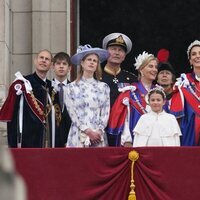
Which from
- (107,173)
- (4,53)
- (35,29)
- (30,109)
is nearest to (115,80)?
(30,109)

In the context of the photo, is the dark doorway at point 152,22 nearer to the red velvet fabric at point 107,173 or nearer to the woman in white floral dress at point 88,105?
the woman in white floral dress at point 88,105

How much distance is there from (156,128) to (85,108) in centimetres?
70

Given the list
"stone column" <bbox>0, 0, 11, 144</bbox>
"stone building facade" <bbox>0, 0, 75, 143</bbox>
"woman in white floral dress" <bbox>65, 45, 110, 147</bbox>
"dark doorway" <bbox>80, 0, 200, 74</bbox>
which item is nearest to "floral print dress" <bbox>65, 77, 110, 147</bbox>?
"woman in white floral dress" <bbox>65, 45, 110, 147</bbox>

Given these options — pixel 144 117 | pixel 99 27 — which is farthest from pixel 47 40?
pixel 144 117

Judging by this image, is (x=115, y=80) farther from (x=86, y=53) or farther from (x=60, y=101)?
(x=60, y=101)

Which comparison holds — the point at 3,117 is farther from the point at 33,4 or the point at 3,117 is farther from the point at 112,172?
the point at 33,4

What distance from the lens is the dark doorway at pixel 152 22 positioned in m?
11.6

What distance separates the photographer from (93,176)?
625cm

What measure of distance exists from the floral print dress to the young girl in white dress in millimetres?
367

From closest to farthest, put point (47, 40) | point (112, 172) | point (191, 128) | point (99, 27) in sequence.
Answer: point (112, 172) → point (191, 128) → point (47, 40) → point (99, 27)

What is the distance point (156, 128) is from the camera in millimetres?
Result: 6539

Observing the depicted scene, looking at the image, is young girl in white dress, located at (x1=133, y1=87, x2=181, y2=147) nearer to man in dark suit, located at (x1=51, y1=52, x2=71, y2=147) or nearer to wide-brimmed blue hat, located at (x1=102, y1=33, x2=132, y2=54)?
man in dark suit, located at (x1=51, y1=52, x2=71, y2=147)

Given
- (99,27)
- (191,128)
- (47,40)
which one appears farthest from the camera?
(99,27)

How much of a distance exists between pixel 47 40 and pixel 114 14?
2196mm
